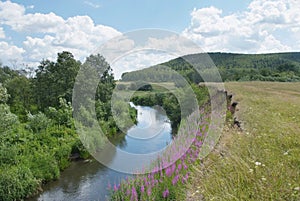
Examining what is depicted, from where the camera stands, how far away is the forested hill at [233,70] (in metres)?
15.9

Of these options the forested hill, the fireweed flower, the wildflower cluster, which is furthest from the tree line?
the fireweed flower

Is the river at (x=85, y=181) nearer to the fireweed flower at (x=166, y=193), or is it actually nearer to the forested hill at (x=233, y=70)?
the forested hill at (x=233, y=70)

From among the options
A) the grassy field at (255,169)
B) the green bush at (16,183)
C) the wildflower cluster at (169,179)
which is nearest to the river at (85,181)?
the green bush at (16,183)

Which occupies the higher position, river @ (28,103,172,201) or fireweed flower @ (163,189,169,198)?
fireweed flower @ (163,189,169,198)

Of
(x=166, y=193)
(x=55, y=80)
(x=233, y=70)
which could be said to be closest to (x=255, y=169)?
(x=166, y=193)

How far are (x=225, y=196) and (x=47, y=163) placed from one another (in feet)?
44.3

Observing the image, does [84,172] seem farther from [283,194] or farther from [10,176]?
[283,194]

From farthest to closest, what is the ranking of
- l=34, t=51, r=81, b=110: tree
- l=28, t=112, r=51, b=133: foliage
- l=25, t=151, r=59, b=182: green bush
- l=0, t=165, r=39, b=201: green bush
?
l=34, t=51, r=81, b=110: tree, l=28, t=112, r=51, b=133: foliage, l=25, t=151, r=59, b=182: green bush, l=0, t=165, r=39, b=201: green bush

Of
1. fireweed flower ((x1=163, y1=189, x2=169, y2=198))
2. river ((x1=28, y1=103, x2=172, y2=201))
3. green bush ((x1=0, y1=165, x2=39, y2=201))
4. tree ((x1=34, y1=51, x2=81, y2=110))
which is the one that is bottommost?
Result: river ((x1=28, y1=103, x2=172, y2=201))

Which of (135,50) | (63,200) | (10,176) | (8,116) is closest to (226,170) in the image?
(135,50)

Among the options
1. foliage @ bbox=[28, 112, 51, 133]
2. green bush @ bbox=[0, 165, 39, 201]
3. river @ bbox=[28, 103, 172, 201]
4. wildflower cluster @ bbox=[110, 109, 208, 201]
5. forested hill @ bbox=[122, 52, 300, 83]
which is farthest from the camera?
foliage @ bbox=[28, 112, 51, 133]

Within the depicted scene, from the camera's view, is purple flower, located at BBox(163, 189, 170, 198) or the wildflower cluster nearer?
purple flower, located at BBox(163, 189, 170, 198)

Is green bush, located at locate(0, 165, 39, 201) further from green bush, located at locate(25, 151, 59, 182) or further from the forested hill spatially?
the forested hill

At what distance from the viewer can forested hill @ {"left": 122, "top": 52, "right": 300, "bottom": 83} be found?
52.3 feet
